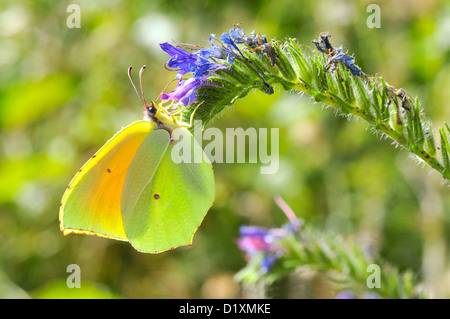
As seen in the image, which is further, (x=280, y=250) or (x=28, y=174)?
(x=28, y=174)

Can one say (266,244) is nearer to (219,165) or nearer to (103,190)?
(103,190)

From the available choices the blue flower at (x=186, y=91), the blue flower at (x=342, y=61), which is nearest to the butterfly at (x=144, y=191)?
the blue flower at (x=186, y=91)

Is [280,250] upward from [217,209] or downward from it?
downward

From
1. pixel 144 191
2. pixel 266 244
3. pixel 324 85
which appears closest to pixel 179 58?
pixel 324 85

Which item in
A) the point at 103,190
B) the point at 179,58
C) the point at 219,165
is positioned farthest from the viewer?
the point at 219,165

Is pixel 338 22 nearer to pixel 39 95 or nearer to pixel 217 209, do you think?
pixel 217 209

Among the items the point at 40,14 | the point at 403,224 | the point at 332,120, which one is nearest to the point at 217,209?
the point at 332,120
